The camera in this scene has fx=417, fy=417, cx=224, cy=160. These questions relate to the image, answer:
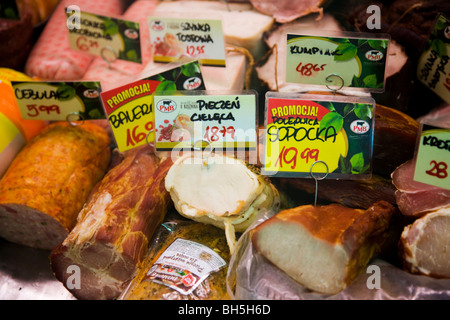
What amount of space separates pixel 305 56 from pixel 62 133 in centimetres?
122

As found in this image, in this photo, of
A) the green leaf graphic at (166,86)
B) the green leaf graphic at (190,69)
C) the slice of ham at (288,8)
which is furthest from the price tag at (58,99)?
the slice of ham at (288,8)

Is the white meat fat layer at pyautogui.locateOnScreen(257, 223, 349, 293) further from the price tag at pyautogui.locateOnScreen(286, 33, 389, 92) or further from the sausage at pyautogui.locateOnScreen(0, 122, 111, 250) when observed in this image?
the sausage at pyautogui.locateOnScreen(0, 122, 111, 250)

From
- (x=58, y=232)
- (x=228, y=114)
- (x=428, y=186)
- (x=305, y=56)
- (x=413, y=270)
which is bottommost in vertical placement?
(x=58, y=232)

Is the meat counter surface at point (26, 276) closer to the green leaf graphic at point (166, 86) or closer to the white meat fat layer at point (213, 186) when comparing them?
the white meat fat layer at point (213, 186)

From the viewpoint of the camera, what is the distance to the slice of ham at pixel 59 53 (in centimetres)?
248

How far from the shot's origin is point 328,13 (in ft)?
6.98

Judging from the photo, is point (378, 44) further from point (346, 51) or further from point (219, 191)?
point (219, 191)

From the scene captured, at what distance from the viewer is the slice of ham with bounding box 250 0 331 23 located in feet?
6.88

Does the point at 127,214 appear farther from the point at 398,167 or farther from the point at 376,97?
the point at 376,97

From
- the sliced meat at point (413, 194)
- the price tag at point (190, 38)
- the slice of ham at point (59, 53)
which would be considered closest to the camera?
the sliced meat at point (413, 194)

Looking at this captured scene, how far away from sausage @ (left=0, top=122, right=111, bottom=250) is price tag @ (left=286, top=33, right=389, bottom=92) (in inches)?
41.6

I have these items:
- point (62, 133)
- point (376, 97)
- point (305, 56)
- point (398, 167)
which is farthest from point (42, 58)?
point (398, 167)

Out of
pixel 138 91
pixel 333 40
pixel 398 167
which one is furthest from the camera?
pixel 138 91

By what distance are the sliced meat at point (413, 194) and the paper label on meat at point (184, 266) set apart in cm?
67
